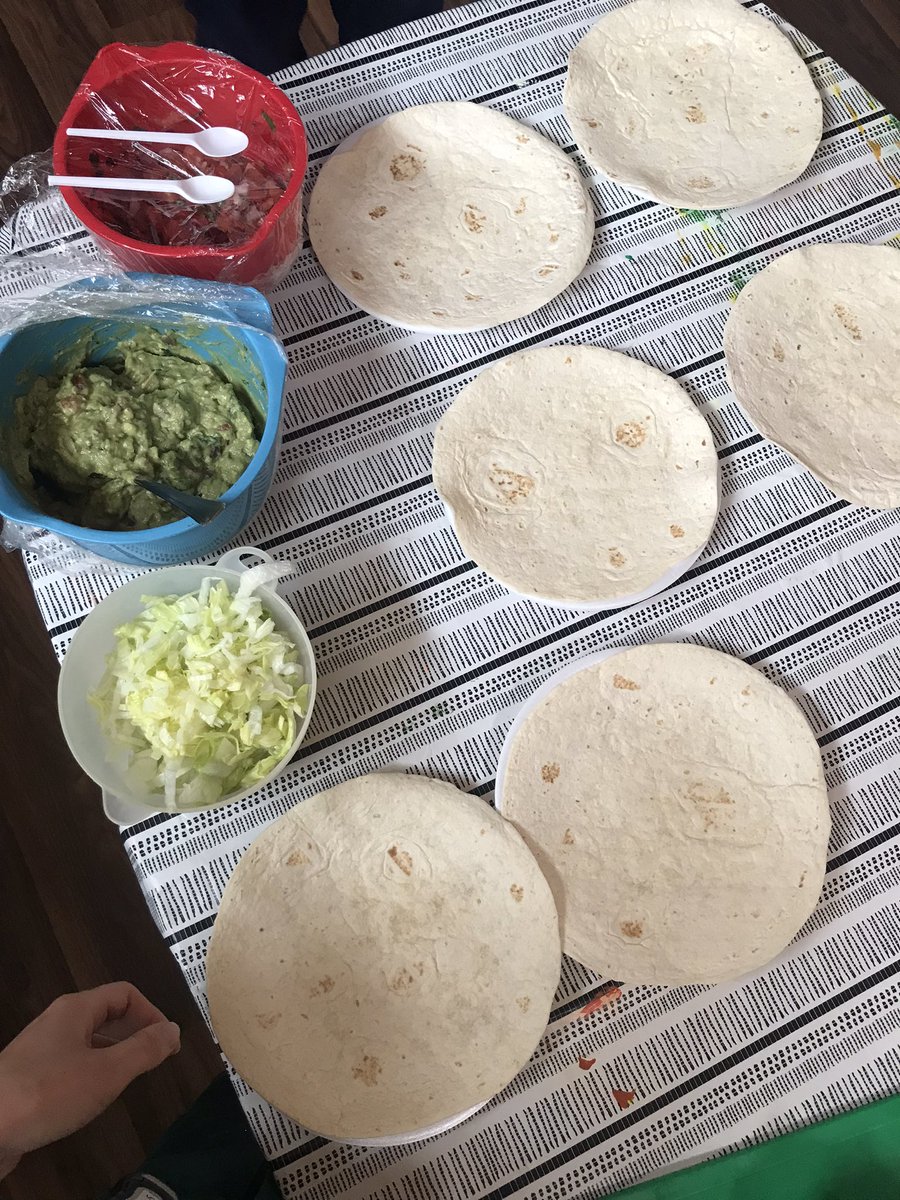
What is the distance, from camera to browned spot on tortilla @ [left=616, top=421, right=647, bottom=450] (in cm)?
129

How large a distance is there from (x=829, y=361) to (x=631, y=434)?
35cm

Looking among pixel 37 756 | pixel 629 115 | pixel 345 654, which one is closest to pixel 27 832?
pixel 37 756

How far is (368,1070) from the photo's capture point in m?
0.98

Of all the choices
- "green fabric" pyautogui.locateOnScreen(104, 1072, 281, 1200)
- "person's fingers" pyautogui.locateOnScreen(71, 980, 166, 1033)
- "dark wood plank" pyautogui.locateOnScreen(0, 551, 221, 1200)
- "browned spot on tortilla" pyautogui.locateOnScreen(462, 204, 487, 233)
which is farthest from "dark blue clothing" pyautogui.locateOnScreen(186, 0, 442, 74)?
"green fabric" pyautogui.locateOnScreen(104, 1072, 281, 1200)

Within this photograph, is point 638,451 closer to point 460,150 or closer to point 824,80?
point 460,150

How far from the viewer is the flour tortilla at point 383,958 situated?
971 millimetres

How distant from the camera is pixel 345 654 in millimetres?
1179

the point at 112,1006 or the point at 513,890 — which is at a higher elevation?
the point at 112,1006

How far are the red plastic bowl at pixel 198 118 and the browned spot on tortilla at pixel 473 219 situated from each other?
28cm

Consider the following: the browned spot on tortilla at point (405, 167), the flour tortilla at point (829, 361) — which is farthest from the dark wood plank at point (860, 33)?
the browned spot on tortilla at point (405, 167)

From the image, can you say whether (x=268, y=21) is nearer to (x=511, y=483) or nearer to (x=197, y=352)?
(x=197, y=352)

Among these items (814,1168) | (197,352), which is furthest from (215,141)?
(814,1168)

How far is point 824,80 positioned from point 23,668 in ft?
6.58

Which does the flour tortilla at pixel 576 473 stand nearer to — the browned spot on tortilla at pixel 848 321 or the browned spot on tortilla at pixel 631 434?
the browned spot on tortilla at pixel 631 434
